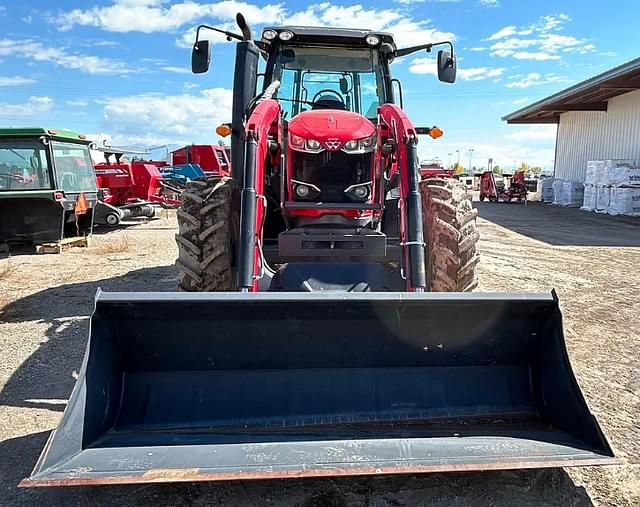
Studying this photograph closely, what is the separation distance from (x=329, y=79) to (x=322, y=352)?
9.59ft

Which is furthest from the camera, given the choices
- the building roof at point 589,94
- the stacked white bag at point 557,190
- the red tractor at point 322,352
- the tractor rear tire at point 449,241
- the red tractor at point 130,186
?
the stacked white bag at point 557,190

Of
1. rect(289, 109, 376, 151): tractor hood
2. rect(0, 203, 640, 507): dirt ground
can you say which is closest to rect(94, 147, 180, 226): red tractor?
rect(0, 203, 640, 507): dirt ground

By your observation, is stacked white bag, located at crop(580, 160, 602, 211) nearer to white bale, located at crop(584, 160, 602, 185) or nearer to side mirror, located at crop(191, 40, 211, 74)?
white bale, located at crop(584, 160, 602, 185)

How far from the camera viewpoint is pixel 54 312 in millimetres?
5594

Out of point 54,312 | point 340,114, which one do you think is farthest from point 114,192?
point 340,114

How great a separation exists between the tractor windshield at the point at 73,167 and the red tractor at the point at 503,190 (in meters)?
20.2

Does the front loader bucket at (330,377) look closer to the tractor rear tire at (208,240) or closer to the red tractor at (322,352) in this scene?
the red tractor at (322,352)

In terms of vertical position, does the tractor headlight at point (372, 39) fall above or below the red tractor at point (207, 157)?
above

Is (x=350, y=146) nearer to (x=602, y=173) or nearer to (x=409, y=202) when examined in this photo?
(x=409, y=202)

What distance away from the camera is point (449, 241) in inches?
150

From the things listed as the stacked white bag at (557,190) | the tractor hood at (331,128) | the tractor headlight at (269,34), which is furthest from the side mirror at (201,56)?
the stacked white bag at (557,190)

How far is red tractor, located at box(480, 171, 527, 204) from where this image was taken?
1013 inches

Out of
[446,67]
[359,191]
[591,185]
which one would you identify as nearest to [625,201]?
[591,185]

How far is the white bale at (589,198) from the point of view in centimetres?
2020
